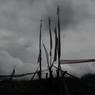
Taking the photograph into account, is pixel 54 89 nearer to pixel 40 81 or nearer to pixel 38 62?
pixel 40 81

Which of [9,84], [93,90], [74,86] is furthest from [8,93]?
[93,90]

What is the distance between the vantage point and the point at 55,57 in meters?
18.2

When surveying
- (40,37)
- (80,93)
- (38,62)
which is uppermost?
(40,37)

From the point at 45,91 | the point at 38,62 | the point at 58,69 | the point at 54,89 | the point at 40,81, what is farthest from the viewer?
the point at 38,62

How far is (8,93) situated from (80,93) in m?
7.19

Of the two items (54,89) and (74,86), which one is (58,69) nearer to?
(54,89)

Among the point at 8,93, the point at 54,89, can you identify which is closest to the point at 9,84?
the point at 8,93

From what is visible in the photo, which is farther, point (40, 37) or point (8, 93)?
point (40, 37)

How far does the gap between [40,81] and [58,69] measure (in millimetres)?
8726

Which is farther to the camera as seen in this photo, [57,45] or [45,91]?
[45,91]

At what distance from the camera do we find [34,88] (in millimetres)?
26188

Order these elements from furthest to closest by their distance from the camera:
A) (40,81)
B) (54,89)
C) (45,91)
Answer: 1. (40,81)
2. (45,91)
3. (54,89)

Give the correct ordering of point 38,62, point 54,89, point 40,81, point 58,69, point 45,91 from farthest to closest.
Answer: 1. point 38,62
2. point 40,81
3. point 45,91
4. point 54,89
5. point 58,69

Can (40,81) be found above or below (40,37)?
below
